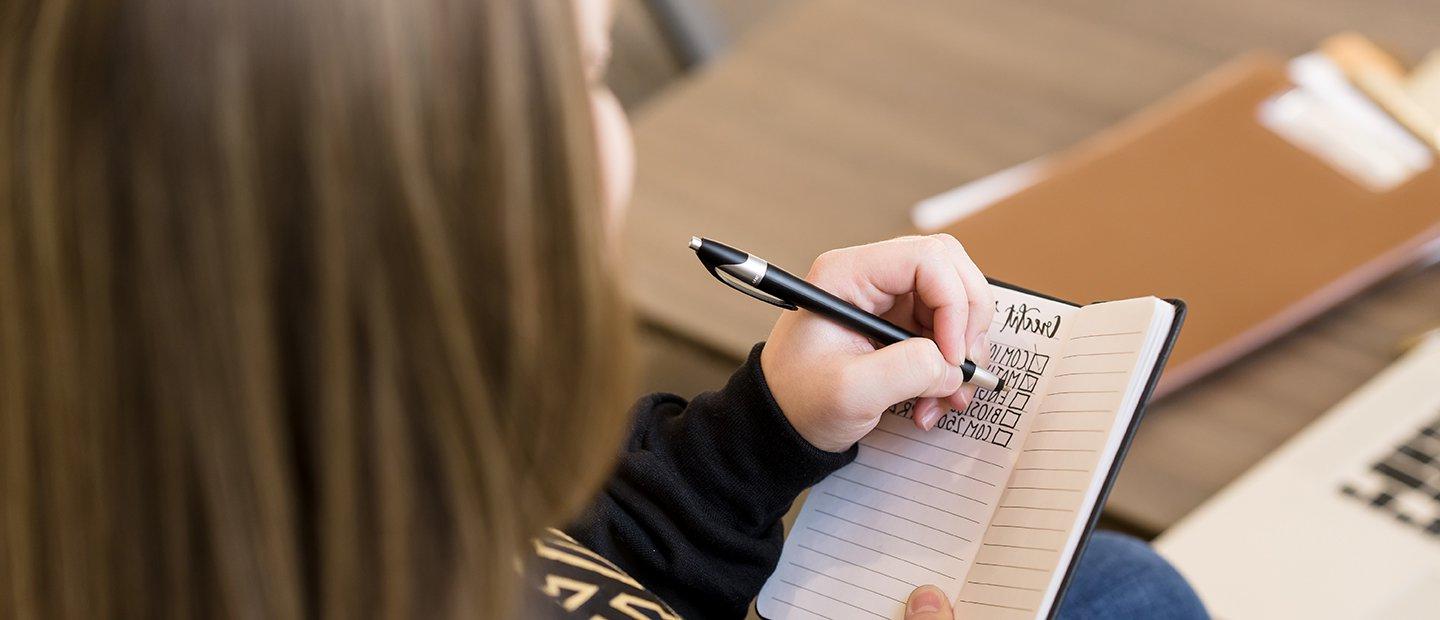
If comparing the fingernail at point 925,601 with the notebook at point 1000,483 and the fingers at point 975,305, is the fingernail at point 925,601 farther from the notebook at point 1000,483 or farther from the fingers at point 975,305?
the fingers at point 975,305

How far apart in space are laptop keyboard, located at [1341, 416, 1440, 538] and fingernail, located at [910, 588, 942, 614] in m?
0.35

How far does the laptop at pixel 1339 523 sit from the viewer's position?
0.76m

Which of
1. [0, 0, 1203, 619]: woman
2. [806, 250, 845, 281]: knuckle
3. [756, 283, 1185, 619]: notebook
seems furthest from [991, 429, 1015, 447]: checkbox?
[0, 0, 1203, 619]: woman

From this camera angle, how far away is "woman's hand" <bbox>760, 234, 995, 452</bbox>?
2.12 ft

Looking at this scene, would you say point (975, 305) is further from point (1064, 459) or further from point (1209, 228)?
point (1209, 228)

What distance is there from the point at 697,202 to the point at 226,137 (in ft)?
2.33

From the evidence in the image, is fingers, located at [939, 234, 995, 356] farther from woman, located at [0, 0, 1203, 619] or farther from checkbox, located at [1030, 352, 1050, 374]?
woman, located at [0, 0, 1203, 619]

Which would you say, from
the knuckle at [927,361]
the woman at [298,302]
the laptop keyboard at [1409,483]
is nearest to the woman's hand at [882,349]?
the knuckle at [927,361]

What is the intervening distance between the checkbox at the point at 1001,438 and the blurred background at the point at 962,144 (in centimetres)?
25

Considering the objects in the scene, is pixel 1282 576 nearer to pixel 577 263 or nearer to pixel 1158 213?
pixel 1158 213

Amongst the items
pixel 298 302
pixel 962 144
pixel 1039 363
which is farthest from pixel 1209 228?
pixel 298 302

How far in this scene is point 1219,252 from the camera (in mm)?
940

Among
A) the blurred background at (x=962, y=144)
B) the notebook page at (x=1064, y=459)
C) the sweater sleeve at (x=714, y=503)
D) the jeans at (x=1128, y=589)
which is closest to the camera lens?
the notebook page at (x=1064, y=459)

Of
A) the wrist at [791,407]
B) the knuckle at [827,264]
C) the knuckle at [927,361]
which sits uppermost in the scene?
the knuckle at [827,264]
